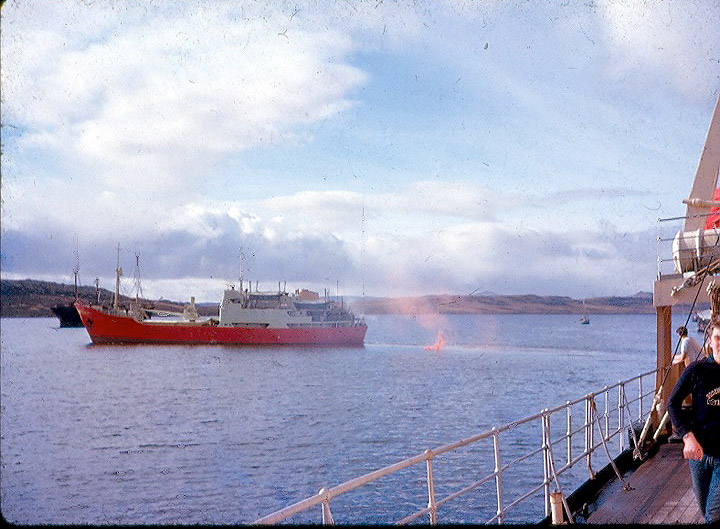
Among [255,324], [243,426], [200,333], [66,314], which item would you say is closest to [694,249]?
[243,426]

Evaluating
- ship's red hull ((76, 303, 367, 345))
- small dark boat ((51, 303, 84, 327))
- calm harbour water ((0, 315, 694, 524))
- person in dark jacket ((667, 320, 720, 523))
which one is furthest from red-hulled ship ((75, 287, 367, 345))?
person in dark jacket ((667, 320, 720, 523))

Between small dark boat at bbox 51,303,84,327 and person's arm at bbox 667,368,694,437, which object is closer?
person's arm at bbox 667,368,694,437

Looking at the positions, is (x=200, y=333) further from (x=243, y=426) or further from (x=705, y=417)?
(x=705, y=417)

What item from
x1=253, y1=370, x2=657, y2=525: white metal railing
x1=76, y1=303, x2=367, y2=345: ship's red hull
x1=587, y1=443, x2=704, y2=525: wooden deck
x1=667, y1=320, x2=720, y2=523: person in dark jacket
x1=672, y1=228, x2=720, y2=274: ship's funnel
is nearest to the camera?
x1=253, y1=370, x2=657, y2=525: white metal railing

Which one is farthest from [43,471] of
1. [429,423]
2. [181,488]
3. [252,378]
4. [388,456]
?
[252,378]

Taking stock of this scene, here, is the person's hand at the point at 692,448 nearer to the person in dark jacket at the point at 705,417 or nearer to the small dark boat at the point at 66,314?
the person in dark jacket at the point at 705,417

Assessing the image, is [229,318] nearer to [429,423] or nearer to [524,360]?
[524,360]

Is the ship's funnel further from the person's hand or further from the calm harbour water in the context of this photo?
the calm harbour water
